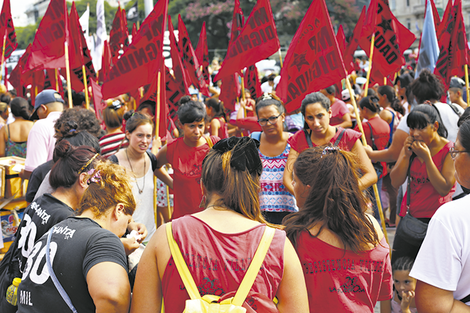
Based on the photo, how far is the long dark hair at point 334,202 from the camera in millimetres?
2160

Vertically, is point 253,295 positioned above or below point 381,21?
below

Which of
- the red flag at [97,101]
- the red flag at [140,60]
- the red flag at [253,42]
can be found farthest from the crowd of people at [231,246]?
the red flag at [97,101]

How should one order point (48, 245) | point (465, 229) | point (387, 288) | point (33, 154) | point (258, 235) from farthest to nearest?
point (33, 154) → point (387, 288) → point (48, 245) → point (258, 235) → point (465, 229)

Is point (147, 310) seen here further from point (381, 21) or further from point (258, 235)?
point (381, 21)

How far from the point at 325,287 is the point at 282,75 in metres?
3.10

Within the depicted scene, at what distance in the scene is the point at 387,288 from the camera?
2.28 meters

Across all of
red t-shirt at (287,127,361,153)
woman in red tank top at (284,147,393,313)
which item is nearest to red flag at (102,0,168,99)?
red t-shirt at (287,127,361,153)

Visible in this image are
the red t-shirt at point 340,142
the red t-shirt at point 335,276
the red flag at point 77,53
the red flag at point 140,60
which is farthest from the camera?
the red flag at point 77,53

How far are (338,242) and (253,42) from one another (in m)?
4.46

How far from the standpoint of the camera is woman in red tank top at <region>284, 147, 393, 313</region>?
2.13m

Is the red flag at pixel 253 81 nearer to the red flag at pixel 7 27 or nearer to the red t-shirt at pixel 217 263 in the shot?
the red flag at pixel 7 27

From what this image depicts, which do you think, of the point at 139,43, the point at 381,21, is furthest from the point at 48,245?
the point at 381,21

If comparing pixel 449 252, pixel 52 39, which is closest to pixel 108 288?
pixel 449 252

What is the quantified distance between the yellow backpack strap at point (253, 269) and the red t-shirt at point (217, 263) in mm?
17
